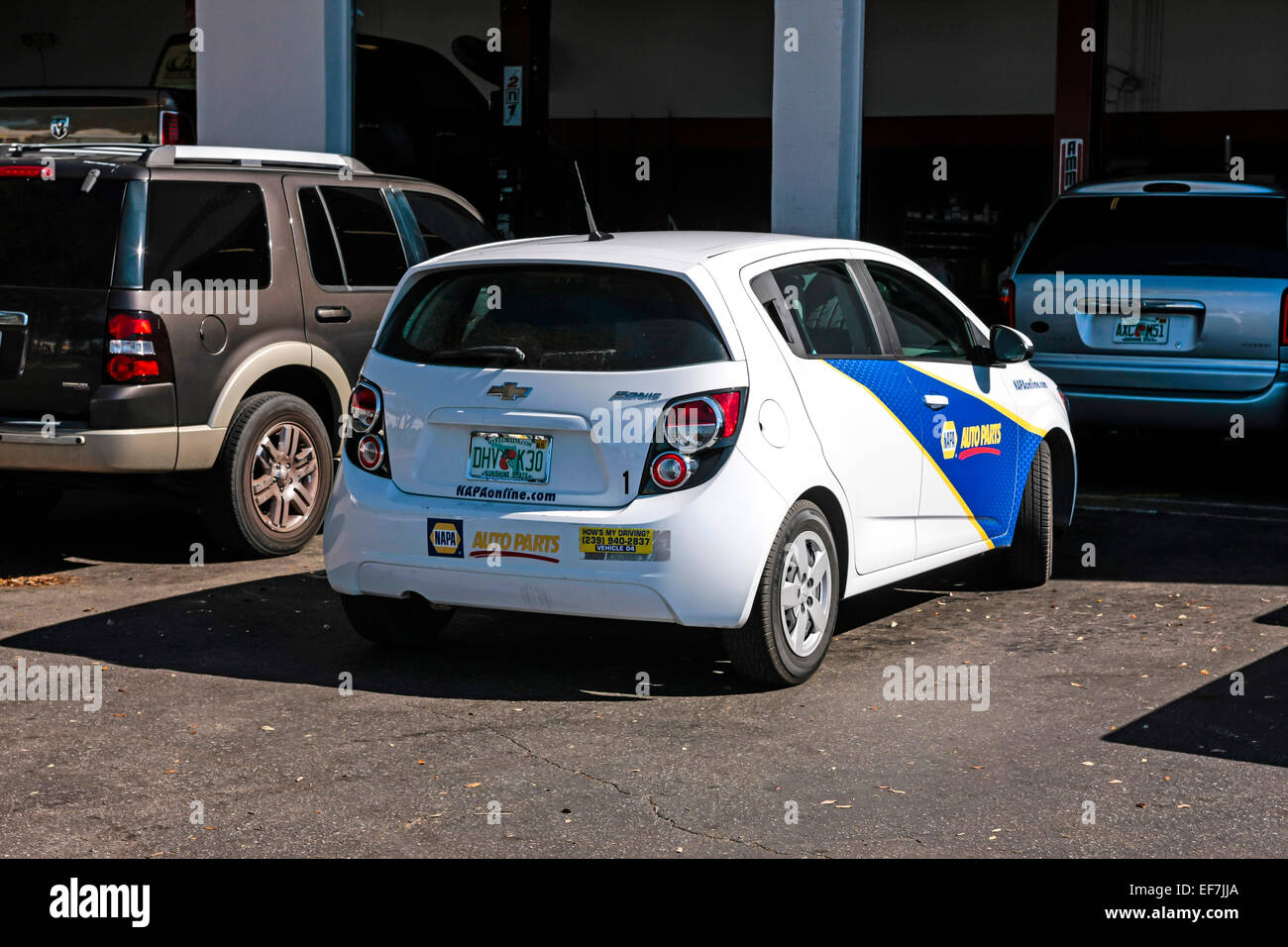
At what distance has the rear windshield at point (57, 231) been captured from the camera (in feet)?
25.4

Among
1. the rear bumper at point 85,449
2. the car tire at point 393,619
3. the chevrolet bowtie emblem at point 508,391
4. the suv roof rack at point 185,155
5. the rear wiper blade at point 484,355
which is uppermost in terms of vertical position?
the suv roof rack at point 185,155

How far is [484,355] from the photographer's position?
5980 millimetres

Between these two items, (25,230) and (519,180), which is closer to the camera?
(25,230)

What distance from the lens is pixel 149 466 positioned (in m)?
7.79

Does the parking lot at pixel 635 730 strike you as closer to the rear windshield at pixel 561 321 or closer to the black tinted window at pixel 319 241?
the rear windshield at pixel 561 321

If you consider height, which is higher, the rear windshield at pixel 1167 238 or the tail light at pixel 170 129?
the tail light at pixel 170 129

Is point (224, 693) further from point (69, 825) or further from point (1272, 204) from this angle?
point (1272, 204)

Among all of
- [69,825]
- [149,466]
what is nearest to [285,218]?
[149,466]

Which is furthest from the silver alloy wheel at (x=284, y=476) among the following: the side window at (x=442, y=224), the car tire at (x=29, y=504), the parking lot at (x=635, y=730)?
the car tire at (x=29, y=504)

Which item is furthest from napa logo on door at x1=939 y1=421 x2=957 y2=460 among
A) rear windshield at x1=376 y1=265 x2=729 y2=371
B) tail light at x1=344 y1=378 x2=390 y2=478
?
tail light at x1=344 y1=378 x2=390 y2=478

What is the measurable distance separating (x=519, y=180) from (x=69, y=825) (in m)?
13.2

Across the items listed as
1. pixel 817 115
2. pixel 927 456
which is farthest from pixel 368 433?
pixel 817 115

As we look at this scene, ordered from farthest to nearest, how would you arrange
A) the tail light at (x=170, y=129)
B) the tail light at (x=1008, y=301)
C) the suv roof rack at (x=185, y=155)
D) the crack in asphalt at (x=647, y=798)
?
1. the tail light at (x=170, y=129)
2. the tail light at (x=1008, y=301)
3. the suv roof rack at (x=185, y=155)
4. the crack in asphalt at (x=647, y=798)

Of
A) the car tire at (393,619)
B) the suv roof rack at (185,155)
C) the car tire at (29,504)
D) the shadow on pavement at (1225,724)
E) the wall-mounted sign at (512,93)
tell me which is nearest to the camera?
the shadow on pavement at (1225,724)
